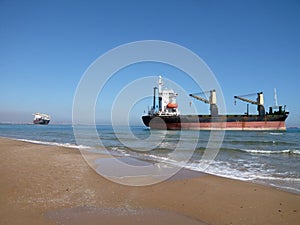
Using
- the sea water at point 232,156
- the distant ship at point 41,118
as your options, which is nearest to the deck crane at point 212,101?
the sea water at point 232,156

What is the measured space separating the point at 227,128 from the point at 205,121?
5134 mm

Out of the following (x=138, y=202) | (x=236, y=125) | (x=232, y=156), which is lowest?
(x=232, y=156)

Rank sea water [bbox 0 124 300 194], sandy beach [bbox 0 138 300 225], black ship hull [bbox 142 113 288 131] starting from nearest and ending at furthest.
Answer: sandy beach [bbox 0 138 300 225], sea water [bbox 0 124 300 194], black ship hull [bbox 142 113 288 131]

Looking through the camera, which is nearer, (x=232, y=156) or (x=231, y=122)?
(x=232, y=156)

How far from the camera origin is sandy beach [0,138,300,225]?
330 cm

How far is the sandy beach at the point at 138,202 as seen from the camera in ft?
10.8

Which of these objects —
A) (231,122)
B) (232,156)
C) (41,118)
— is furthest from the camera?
(41,118)

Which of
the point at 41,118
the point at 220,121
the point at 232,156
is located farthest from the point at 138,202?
the point at 41,118

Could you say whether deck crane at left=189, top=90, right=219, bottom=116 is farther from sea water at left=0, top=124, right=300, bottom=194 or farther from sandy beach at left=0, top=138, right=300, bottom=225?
sandy beach at left=0, top=138, right=300, bottom=225

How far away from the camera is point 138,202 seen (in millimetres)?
4059

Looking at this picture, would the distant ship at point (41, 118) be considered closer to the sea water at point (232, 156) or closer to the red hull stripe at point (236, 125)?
the red hull stripe at point (236, 125)

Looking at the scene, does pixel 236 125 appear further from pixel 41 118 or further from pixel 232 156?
pixel 41 118

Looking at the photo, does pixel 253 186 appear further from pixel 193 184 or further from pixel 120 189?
pixel 120 189

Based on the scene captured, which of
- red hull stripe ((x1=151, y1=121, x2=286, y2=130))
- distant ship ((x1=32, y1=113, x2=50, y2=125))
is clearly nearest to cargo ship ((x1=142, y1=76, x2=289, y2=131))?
red hull stripe ((x1=151, y1=121, x2=286, y2=130))
